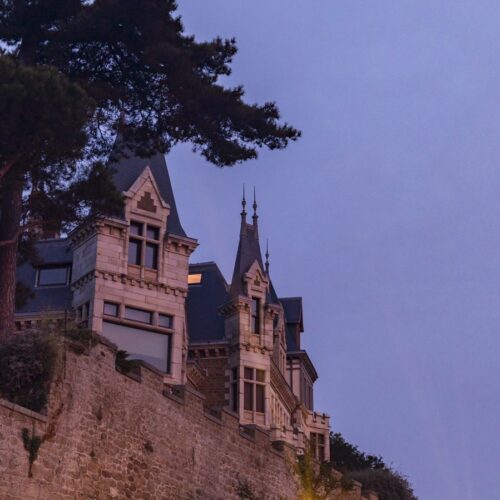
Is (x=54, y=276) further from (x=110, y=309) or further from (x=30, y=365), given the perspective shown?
(x=30, y=365)

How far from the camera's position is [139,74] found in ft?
90.2

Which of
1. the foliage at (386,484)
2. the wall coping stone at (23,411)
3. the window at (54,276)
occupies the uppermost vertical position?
the window at (54,276)

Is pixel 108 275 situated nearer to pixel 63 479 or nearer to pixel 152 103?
pixel 152 103

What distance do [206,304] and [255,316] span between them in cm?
327

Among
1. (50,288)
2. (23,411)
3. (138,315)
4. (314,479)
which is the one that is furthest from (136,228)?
(23,411)

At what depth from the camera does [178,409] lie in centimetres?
2664

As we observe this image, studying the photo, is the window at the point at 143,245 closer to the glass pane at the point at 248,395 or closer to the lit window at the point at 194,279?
the glass pane at the point at 248,395

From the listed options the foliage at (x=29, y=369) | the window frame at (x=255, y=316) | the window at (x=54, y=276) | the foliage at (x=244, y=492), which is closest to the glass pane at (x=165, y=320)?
the window at (x=54, y=276)

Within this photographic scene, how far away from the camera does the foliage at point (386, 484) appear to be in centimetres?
4078

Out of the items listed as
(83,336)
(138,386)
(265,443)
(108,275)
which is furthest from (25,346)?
(108,275)

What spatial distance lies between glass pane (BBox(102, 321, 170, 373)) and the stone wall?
309 inches

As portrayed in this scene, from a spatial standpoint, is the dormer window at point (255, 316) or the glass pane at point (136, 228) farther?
the dormer window at point (255, 316)

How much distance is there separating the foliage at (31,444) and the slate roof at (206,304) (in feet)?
75.3

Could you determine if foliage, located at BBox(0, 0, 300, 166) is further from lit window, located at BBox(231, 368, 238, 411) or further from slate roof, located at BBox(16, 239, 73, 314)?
lit window, located at BBox(231, 368, 238, 411)
